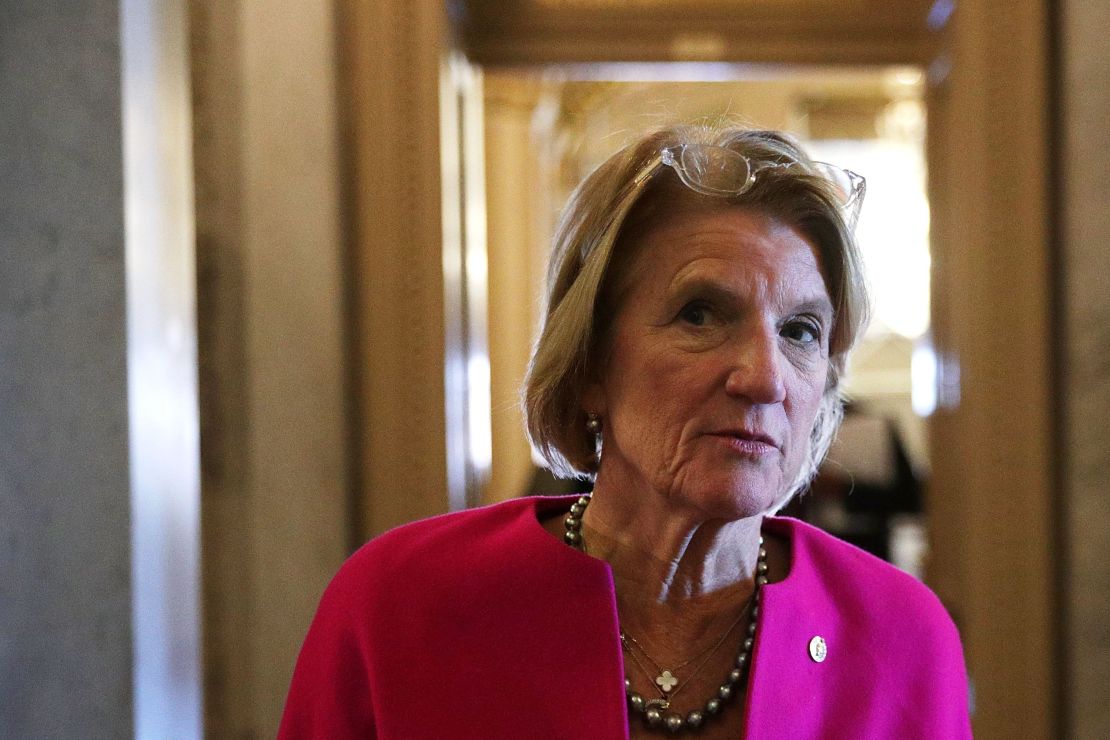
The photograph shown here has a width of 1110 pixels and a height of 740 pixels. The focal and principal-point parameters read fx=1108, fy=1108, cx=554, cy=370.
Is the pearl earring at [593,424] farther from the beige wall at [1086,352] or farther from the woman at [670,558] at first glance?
the beige wall at [1086,352]

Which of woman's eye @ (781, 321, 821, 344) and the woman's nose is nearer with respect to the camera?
the woman's nose

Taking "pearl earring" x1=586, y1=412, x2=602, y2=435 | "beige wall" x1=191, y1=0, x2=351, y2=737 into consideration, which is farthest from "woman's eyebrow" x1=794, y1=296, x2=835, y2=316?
"beige wall" x1=191, y1=0, x2=351, y2=737

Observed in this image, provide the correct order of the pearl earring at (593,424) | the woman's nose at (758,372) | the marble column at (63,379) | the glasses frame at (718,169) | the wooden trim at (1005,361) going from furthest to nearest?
the wooden trim at (1005,361) → the marble column at (63,379) → the pearl earring at (593,424) → the glasses frame at (718,169) → the woman's nose at (758,372)

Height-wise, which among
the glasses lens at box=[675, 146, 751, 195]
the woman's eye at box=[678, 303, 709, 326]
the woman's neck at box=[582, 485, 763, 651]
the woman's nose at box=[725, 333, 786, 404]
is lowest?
the woman's neck at box=[582, 485, 763, 651]

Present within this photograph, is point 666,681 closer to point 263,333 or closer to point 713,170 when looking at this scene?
point 713,170

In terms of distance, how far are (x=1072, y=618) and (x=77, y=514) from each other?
297 centimetres

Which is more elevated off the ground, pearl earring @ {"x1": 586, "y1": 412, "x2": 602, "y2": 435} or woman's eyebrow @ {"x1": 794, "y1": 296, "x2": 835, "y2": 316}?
woman's eyebrow @ {"x1": 794, "y1": 296, "x2": 835, "y2": 316}

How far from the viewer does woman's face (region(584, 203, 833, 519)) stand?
1515mm

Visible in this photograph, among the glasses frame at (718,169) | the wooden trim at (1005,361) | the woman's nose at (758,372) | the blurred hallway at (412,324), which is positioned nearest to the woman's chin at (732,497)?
the woman's nose at (758,372)

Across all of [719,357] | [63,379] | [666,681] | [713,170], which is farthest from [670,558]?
[63,379]

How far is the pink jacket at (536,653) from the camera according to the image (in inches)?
60.0

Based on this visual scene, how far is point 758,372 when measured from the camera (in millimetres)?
1501

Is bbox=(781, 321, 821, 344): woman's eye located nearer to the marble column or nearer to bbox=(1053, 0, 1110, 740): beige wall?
the marble column

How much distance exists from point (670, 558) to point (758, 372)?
13.0 inches
